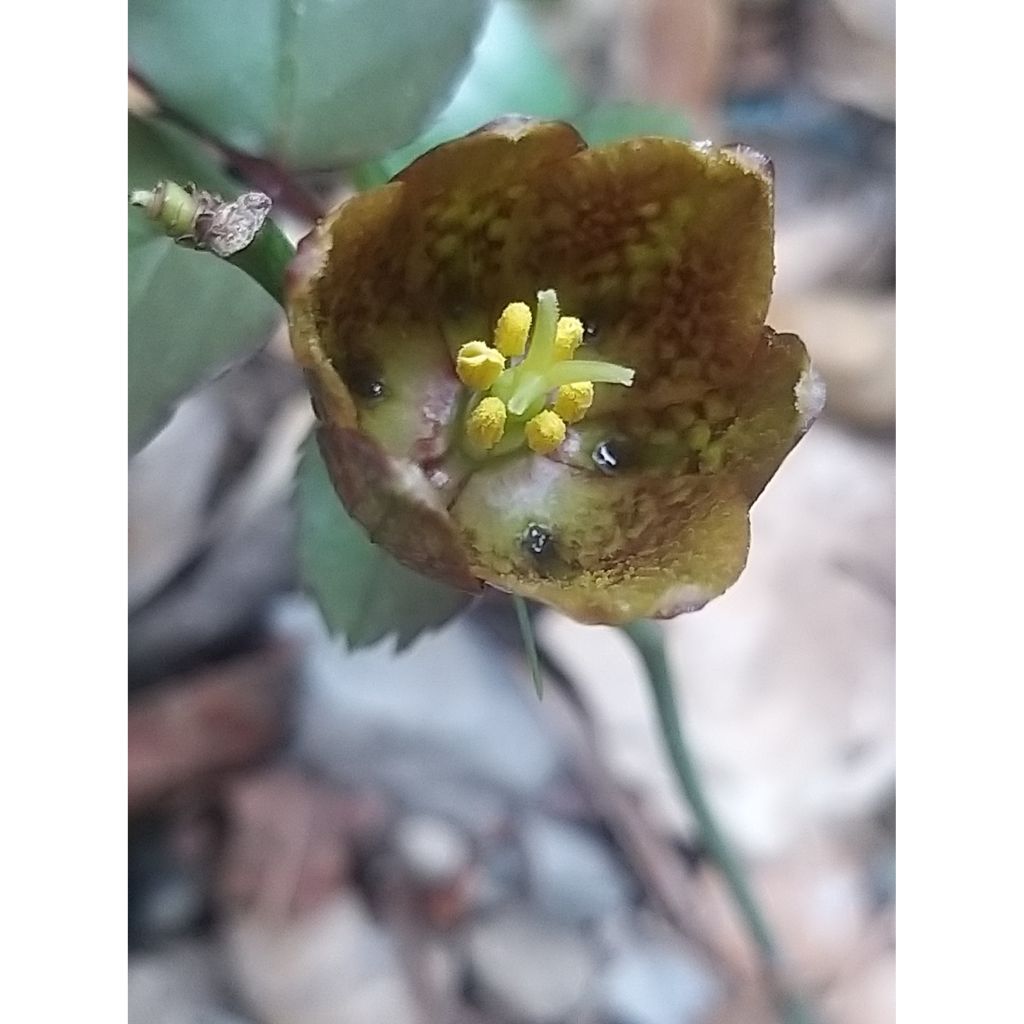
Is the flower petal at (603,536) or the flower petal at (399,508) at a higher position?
the flower petal at (399,508)

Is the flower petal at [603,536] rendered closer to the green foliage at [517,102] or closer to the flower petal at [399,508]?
the flower petal at [399,508]

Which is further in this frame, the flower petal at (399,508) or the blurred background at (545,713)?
the blurred background at (545,713)

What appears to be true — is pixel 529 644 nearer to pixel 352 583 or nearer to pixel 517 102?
pixel 352 583

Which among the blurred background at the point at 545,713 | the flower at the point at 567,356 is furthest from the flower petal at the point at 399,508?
the blurred background at the point at 545,713

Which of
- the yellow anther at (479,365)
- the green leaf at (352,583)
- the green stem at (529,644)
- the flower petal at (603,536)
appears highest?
the yellow anther at (479,365)
